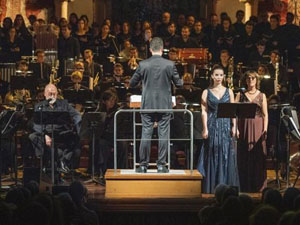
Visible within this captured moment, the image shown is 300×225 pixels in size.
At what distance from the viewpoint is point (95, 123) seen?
33.5 feet

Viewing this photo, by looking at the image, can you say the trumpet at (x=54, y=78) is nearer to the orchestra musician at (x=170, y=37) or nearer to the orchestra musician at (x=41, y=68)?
the orchestra musician at (x=41, y=68)

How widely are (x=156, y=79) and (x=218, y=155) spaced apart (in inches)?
51.5

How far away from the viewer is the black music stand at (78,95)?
11.6 metres

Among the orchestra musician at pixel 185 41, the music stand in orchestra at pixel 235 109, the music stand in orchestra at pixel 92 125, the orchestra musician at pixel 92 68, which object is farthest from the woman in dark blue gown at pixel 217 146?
the orchestra musician at pixel 185 41

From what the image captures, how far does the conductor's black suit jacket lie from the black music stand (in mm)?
2768

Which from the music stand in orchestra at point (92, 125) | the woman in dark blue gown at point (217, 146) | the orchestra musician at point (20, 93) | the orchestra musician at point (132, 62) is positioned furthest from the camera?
the orchestra musician at point (132, 62)

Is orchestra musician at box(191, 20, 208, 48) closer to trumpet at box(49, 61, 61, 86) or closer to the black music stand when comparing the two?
trumpet at box(49, 61, 61, 86)

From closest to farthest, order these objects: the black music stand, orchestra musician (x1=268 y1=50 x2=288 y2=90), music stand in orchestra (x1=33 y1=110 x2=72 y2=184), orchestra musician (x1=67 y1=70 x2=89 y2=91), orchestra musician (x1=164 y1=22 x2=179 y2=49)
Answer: music stand in orchestra (x1=33 y1=110 x2=72 y2=184)
the black music stand
orchestra musician (x1=67 y1=70 x2=89 y2=91)
orchestra musician (x1=268 y1=50 x2=288 y2=90)
orchestra musician (x1=164 y1=22 x2=179 y2=49)

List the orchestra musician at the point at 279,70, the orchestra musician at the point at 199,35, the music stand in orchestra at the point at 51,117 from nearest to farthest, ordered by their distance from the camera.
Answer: the music stand in orchestra at the point at 51,117 < the orchestra musician at the point at 279,70 < the orchestra musician at the point at 199,35

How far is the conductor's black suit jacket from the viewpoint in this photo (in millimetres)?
8906

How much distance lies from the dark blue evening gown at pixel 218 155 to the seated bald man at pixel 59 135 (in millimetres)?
1871

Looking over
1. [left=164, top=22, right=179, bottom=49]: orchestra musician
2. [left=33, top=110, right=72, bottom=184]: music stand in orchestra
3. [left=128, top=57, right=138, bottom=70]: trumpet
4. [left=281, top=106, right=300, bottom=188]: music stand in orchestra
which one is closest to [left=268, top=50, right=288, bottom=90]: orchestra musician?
[left=164, top=22, right=179, bottom=49]: orchestra musician

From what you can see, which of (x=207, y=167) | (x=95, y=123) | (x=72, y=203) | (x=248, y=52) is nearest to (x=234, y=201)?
(x=72, y=203)

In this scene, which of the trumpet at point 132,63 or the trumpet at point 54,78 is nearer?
the trumpet at point 54,78
